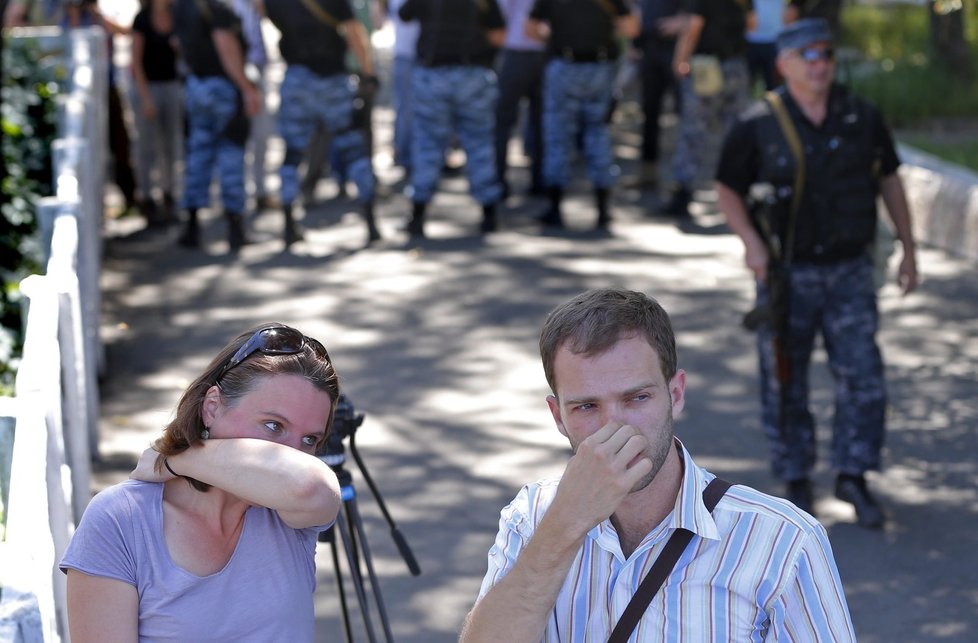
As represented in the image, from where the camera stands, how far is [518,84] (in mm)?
12070

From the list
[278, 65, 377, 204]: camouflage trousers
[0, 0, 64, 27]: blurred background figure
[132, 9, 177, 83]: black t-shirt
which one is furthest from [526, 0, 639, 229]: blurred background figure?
[0, 0, 64, 27]: blurred background figure

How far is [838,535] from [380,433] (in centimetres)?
230

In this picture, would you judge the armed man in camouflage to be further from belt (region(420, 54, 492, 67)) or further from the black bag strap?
belt (region(420, 54, 492, 67))

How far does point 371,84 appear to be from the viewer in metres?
11.5

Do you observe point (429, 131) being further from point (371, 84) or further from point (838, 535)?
point (838, 535)

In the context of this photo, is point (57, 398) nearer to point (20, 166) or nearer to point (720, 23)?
point (20, 166)

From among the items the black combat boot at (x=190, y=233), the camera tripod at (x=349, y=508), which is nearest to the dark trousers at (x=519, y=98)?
the black combat boot at (x=190, y=233)

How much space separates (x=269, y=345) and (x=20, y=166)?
25.4 ft

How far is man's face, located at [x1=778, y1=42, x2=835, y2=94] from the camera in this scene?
5973 mm

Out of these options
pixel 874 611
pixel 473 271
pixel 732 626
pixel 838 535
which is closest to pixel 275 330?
pixel 732 626

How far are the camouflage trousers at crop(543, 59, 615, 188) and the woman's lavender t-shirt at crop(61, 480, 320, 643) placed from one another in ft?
28.0

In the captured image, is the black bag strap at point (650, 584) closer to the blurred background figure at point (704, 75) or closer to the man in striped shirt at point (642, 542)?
the man in striped shirt at point (642, 542)

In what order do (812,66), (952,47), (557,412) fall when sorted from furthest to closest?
1. (952,47)
2. (812,66)
3. (557,412)

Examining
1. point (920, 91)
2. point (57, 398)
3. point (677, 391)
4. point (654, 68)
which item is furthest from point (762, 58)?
point (677, 391)
